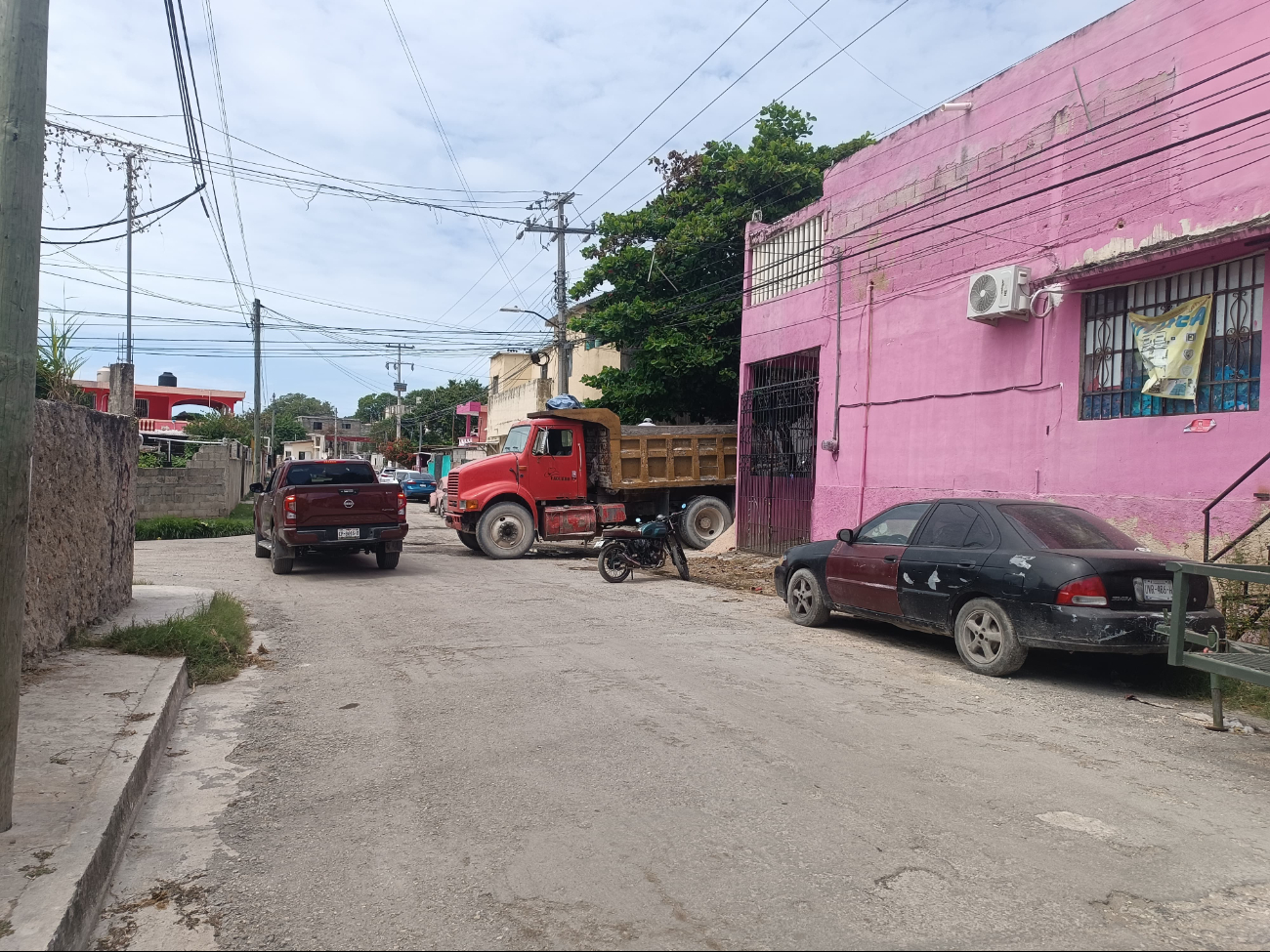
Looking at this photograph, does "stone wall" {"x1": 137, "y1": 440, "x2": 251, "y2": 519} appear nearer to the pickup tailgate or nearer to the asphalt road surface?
the pickup tailgate

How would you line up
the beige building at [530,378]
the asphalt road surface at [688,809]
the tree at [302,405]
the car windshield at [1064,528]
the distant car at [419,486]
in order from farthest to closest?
1. the tree at [302,405]
2. the distant car at [419,486]
3. the beige building at [530,378]
4. the car windshield at [1064,528]
5. the asphalt road surface at [688,809]

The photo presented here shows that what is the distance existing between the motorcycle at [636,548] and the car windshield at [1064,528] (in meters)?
6.97

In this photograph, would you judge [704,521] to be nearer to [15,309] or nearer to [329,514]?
[329,514]

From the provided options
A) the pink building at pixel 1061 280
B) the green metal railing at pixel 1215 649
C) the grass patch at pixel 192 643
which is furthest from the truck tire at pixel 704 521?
the green metal railing at pixel 1215 649

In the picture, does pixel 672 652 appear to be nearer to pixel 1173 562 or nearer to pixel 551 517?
pixel 1173 562

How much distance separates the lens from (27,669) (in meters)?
6.59

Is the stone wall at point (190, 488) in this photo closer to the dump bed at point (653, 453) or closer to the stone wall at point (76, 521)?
the dump bed at point (653, 453)

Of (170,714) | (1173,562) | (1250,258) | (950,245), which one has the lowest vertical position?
(170,714)

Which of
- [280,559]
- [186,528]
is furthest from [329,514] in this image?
[186,528]

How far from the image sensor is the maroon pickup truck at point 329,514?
1408 centimetres

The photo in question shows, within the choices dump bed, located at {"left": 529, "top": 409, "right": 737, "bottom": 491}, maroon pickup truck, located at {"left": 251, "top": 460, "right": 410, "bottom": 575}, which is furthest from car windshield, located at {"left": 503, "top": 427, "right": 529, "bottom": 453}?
maroon pickup truck, located at {"left": 251, "top": 460, "right": 410, "bottom": 575}

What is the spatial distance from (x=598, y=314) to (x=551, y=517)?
27.1 ft

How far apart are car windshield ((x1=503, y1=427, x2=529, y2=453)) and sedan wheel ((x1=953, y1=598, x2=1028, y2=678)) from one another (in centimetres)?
1129

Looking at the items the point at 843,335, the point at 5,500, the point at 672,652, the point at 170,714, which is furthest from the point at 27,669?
the point at 843,335
